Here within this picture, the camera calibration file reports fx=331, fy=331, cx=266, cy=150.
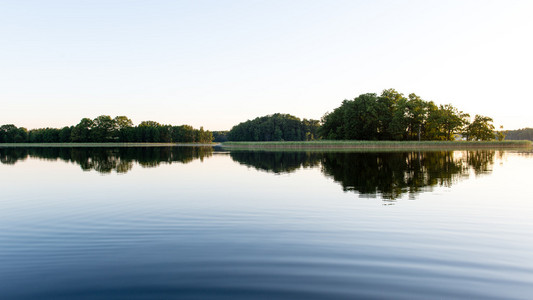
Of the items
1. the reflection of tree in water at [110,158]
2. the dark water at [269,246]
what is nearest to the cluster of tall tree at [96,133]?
the reflection of tree in water at [110,158]

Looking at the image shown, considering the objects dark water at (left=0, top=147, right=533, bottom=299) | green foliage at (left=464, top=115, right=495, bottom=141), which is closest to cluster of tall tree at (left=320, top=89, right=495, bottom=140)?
green foliage at (left=464, top=115, right=495, bottom=141)

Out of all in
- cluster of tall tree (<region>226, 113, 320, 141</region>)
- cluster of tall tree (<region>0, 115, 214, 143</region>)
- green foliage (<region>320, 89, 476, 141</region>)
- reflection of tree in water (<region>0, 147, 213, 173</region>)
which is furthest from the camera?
cluster of tall tree (<region>226, 113, 320, 141</region>)

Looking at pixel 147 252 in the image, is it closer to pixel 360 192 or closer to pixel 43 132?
pixel 360 192

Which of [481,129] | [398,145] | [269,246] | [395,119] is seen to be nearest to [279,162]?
[269,246]

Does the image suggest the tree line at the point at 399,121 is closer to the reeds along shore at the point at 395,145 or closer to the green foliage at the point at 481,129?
the green foliage at the point at 481,129

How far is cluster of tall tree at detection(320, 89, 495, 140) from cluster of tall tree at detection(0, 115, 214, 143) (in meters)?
91.1

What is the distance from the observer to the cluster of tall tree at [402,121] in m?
86.0

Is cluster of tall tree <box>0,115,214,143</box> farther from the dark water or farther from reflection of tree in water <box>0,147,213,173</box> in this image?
the dark water

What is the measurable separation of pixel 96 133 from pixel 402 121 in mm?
122615

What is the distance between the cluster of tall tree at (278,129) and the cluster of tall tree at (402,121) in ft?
191

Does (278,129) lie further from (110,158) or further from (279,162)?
(279,162)

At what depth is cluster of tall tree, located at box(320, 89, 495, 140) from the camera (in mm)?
86000

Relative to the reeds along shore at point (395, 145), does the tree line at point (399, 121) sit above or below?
above

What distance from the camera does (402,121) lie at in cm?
8600
